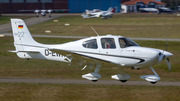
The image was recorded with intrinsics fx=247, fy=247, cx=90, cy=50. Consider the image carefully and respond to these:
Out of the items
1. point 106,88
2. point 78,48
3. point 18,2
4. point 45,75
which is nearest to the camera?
point 78,48

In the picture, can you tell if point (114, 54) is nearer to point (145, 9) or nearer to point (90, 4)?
point (145, 9)

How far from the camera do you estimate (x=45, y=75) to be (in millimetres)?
18047

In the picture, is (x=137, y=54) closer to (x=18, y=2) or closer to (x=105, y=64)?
(x=105, y=64)

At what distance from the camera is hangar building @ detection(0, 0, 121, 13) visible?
10338 centimetres

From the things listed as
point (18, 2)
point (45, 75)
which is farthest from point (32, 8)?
point (45, 75)

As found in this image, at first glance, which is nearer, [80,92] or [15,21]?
[80,92]

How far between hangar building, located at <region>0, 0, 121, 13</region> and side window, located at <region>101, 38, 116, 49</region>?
93335 millimetres

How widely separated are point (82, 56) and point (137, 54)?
292 centimetres

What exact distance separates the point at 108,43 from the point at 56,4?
93753 millimetres

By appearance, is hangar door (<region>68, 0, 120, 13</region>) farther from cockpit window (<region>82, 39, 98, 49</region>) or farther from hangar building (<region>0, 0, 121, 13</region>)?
cockpit window (<region>82, 39, 98, 49</region>)

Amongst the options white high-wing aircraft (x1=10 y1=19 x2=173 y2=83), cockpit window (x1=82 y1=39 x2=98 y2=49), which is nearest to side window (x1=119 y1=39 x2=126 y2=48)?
white high-wing aircraft (x1=10 y1=19 x2=173 y2=83)

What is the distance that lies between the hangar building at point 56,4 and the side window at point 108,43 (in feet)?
306

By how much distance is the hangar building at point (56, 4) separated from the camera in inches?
4070

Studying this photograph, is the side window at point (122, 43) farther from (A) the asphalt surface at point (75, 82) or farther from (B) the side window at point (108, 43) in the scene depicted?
(A) the asphalt surface at point (75, 82)
